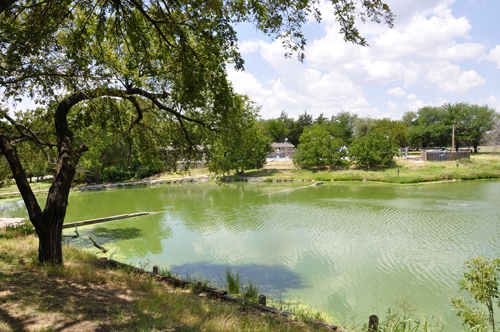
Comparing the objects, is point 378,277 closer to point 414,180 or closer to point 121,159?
point 414,180

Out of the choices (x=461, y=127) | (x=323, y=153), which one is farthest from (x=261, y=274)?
(x=461, y=127)

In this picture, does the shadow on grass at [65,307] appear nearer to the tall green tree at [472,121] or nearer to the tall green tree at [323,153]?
the tall green tree at [323,153]

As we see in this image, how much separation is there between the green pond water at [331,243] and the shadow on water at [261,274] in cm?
3

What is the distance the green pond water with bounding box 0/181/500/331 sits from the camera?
860cm

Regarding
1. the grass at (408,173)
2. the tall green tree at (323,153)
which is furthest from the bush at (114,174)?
the tall green tree at (323,153)

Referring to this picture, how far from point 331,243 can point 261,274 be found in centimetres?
415

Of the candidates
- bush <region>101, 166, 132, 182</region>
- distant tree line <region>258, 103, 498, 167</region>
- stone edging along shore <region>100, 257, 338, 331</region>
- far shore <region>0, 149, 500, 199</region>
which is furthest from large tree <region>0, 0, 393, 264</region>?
bush <region>101, 166, 132, 182</region>

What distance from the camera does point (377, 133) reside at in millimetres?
42594

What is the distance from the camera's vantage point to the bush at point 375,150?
132ft

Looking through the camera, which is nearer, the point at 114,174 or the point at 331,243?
the point at 331,243

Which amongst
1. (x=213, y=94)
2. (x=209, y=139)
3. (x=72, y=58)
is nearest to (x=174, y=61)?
(x=213, y=94)

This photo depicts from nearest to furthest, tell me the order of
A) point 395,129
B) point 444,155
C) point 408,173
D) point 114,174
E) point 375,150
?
point 408,173, point 444,155, point 375,150, point 114,174, point 395,129

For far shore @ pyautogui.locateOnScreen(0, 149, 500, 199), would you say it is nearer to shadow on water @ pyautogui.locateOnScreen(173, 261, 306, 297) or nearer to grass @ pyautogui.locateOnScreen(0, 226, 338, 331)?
shadow on water @ pyautogui.locateOnScreen(173, 261, 306, 297)

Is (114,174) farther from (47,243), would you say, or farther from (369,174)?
(47,243)
